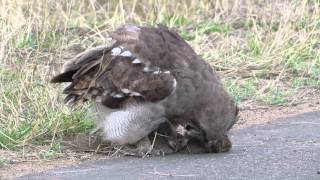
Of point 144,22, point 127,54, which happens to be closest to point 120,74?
point 127,54

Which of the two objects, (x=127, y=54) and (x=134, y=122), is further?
(x=127, y=54)

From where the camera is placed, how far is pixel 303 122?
8.01 meters

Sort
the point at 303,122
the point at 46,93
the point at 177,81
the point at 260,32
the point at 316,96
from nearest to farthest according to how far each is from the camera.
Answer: the point at 177,81
the point at 46,93
the point at 303,122
the point at 316,96
the point at 260,32

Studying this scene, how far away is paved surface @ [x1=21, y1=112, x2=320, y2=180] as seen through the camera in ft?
19.4

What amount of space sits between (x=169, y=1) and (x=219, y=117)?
5592mm

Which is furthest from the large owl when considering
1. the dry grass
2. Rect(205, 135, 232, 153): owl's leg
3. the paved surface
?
the dry grass

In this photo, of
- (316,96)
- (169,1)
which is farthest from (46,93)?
(169,1)

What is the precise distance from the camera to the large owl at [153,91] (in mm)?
6344

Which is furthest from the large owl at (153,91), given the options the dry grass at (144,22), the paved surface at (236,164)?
the dry grass at (144,22)

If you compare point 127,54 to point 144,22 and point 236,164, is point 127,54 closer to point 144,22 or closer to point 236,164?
point 236,164

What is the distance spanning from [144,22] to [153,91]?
16.6 ft

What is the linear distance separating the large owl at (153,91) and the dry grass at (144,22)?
561mm

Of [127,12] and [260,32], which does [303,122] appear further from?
[127,12]

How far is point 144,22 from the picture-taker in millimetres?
11312
